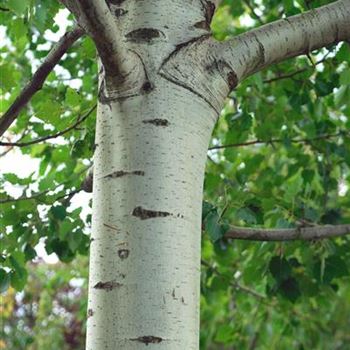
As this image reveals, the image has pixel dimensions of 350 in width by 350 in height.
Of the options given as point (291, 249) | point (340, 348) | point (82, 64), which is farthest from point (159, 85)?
point (340, 348)

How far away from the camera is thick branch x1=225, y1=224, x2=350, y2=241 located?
1.87m

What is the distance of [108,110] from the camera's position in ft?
3.93

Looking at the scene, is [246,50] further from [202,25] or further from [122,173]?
[122,173]

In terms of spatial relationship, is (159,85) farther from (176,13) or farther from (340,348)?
(340,348)

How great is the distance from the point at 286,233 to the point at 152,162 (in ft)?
2.87

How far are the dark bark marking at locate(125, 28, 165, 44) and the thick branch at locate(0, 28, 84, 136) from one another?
124mm

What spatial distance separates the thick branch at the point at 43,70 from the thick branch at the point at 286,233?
0.60m

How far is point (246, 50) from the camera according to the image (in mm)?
1305

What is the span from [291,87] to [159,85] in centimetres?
143

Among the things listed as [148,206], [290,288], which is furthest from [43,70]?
[290,288]

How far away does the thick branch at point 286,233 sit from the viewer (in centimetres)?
187

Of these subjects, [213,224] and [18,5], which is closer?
[18,5]

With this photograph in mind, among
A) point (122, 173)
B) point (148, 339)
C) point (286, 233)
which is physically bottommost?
point (148, 339)

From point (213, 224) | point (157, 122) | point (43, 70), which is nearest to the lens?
point (157, 122)
